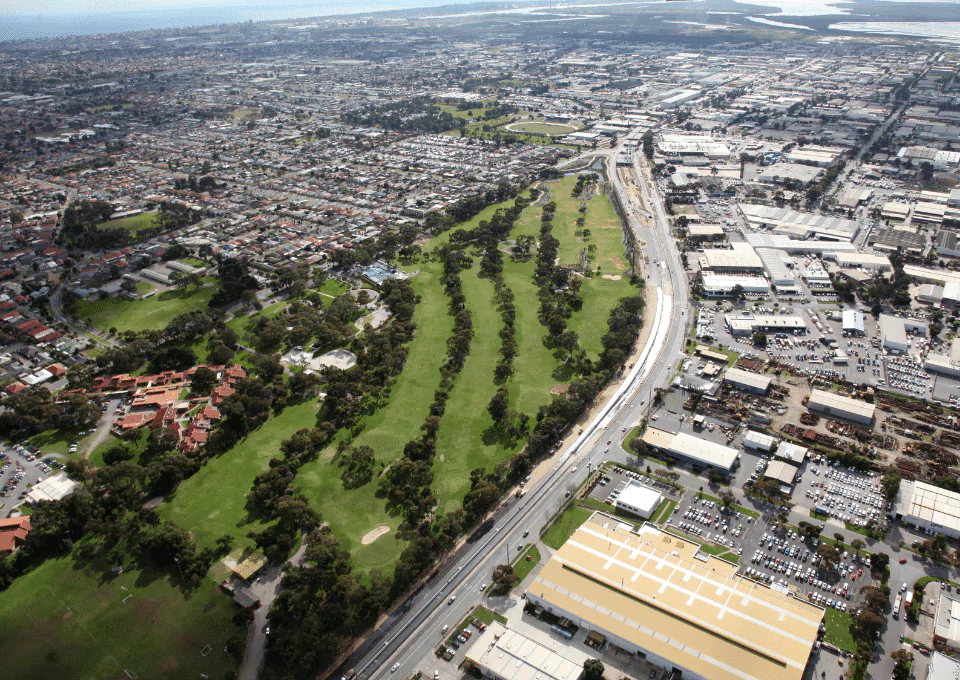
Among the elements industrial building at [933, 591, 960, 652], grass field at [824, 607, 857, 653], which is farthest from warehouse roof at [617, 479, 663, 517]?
industrial building at [933, 591, 960, 652]

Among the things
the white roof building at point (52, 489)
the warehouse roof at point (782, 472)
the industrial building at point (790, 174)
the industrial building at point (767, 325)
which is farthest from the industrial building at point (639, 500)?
the industrial building at point (790, 174)

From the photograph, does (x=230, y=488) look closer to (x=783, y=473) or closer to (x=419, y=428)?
(x=419, y=428)

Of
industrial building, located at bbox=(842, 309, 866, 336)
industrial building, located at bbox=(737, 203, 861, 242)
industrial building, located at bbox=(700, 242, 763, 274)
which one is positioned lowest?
industrial building, located at bbox=(842, 309, 866, 336)

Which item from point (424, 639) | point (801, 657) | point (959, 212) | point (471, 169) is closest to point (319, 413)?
point (424, 639)

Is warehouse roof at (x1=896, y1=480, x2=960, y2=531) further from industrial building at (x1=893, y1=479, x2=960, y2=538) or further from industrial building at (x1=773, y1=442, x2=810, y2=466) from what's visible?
industrial building at (x1=773, y1=442, x2=810, y2=466)

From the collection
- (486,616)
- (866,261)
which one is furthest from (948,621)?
(866,261)

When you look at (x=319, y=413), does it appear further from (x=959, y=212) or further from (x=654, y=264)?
(x=959, y=212)
